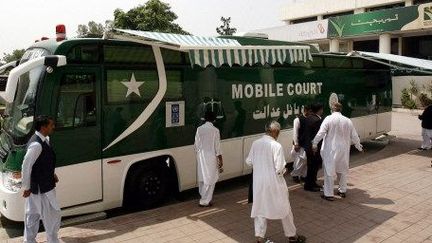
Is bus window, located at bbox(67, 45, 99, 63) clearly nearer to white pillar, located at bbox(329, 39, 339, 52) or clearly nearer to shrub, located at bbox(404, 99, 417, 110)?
shrub, located at bbox(404, 99, 417, 110)

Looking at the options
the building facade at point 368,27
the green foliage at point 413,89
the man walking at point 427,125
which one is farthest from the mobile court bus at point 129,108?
the green foliage at point 413,89

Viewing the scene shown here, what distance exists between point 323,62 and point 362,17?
22993 mm

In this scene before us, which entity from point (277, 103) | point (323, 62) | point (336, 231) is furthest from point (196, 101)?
point (323, 62)

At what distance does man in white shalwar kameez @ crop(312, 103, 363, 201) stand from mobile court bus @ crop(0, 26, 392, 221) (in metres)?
1.30

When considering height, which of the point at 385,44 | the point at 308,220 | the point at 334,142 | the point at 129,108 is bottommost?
the point at 308,220

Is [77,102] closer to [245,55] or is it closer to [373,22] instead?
[245,55]

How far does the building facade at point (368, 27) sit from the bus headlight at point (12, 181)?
22831 mm

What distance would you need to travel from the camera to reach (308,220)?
22.1 ft

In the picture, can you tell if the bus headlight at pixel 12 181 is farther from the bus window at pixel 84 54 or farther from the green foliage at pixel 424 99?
the green foliage at pixel 424 99

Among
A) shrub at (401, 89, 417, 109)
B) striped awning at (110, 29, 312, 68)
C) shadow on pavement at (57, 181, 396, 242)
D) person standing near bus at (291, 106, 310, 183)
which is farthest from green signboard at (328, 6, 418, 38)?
striped awning at (110, 29, 312, 68)

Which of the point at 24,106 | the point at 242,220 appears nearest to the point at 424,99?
the point at 242,220

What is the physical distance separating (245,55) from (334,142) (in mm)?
2622

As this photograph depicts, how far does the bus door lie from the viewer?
19.8ft

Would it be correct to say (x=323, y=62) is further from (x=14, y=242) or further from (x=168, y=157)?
(x=14, y=242)
